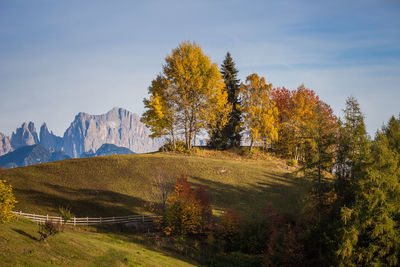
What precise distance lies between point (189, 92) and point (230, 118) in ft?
33.7

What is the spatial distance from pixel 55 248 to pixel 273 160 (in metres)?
49.4

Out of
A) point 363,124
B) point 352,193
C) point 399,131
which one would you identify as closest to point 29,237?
point 352,193

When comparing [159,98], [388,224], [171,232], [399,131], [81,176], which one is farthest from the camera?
[159,98]

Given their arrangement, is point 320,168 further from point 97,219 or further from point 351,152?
point 97,219

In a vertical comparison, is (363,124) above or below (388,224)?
above

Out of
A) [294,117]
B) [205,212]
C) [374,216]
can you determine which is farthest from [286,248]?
[294,117]

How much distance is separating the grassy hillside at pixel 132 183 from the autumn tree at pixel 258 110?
23.3ft

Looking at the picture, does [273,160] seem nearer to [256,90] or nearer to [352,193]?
[256,90]

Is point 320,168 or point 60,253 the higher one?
point 320,168

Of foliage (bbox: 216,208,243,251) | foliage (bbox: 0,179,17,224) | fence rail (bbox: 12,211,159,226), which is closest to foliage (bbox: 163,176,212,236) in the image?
foliage (bbox: 216,208,243,251)

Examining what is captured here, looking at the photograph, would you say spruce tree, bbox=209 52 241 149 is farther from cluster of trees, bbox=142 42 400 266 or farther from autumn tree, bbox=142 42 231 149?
cluster of trees, bbox=142 42 400 266

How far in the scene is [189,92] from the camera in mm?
58750

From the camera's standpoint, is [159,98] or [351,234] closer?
[351,234]

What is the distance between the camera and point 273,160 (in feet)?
202
